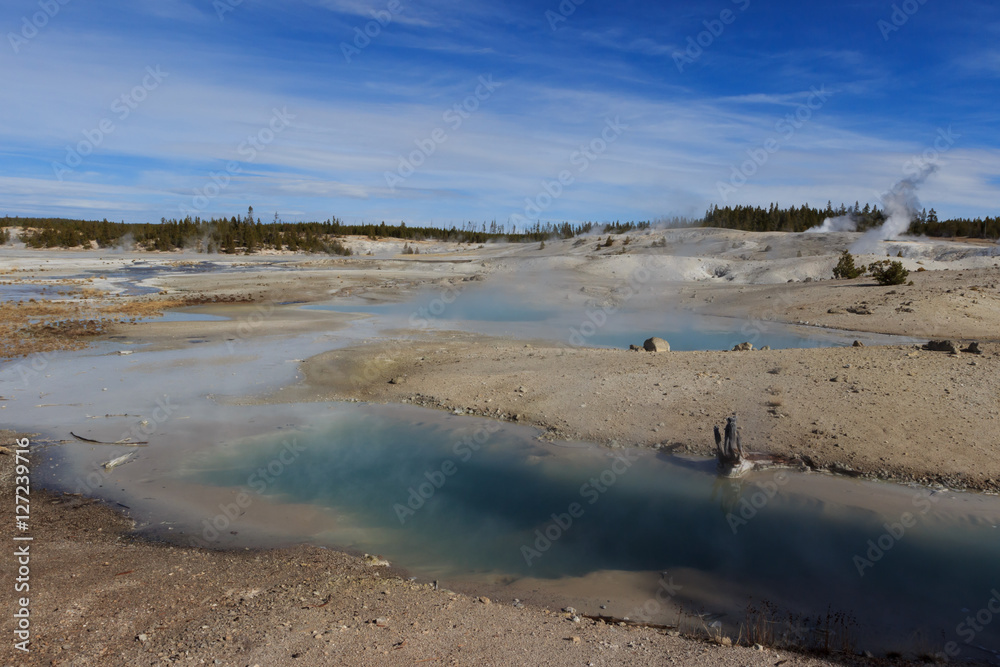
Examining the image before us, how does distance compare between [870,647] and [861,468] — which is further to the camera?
[861,468]

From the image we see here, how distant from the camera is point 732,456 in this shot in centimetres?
798

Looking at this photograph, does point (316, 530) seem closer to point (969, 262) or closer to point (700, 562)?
point (700, 562)

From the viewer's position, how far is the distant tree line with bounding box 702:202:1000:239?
5306cm

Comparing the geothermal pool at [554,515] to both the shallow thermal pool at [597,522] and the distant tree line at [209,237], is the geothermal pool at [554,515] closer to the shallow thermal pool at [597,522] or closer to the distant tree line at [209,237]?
the shallow thermal pool at [597,522]

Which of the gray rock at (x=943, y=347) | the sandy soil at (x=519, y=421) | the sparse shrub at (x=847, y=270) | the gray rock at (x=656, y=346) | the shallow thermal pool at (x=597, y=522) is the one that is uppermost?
the sparse shrub at (x=847, y=270)

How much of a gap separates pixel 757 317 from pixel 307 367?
15904 mm

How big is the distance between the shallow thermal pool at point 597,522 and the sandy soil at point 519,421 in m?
0.55

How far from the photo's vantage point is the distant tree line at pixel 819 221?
5306cm

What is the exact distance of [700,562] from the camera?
6148 mm

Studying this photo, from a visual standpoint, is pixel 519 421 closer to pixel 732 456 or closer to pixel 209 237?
pixel 732 456

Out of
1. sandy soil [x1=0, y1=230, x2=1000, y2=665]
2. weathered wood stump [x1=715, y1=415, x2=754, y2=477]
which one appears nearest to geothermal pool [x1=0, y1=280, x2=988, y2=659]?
weathered wood stump [x1=715, y1=415, x2=754, y2=477]

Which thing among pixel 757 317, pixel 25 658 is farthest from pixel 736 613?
pixel 757 317

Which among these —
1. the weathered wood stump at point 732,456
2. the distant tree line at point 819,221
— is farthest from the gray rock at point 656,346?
the distant tree line at point 819,221

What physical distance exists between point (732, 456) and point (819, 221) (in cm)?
6216
